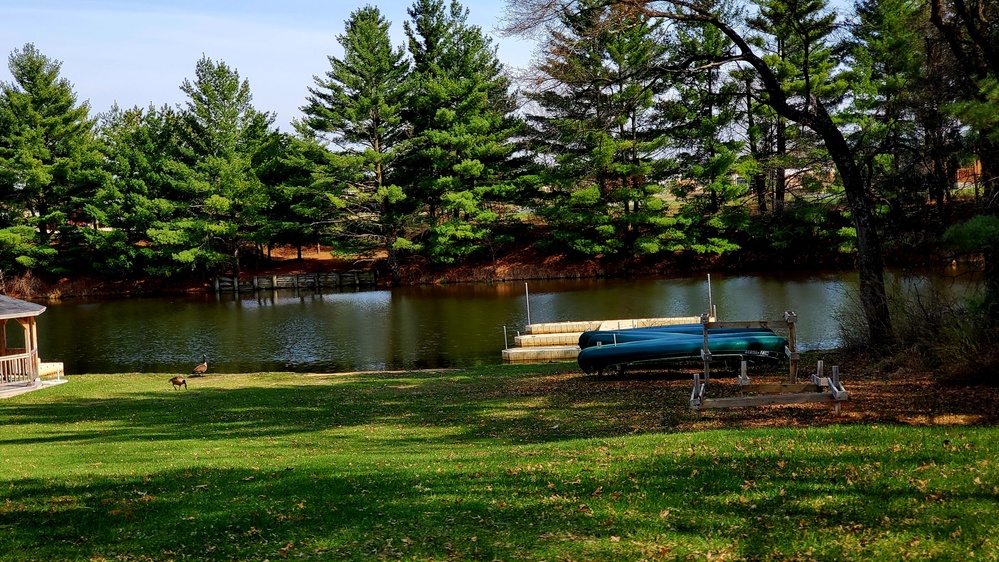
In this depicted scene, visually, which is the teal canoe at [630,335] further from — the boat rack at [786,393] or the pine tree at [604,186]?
the pine tree at [604,186]

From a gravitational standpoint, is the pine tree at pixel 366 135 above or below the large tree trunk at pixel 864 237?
above

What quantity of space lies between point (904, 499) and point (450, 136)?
42795mm

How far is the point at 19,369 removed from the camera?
19.4m

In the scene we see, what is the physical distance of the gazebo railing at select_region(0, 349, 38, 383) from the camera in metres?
19.2

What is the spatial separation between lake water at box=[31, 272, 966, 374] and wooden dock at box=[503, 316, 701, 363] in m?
0.79

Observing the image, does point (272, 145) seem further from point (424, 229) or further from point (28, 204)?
point (28, 204)

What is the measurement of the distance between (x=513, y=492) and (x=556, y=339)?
15.8 m

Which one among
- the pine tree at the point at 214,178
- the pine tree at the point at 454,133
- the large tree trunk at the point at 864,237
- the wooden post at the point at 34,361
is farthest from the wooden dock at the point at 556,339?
the pine tree at the point at 214,178

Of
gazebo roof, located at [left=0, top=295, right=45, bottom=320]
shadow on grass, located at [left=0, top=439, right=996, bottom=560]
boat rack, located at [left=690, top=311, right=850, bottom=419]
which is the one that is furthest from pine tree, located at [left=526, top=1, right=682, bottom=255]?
shadow on grass, located at [left=0, top=439, right=996, bottom=560]

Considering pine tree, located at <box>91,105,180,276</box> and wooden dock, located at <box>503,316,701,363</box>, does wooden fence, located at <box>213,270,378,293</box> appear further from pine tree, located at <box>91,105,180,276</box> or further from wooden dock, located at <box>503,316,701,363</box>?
wooden dock, located at <box>503,316,701,363</box>

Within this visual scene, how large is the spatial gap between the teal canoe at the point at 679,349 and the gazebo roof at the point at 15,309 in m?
13.8

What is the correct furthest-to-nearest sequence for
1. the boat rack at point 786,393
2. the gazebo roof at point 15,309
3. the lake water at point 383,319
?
the lake water at point 383,319, the gazebo roof at point 15,309, the boat rack at point 786,393

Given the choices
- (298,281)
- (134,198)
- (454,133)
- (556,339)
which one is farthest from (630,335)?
(134,198)

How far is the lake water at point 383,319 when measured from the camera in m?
23.8
